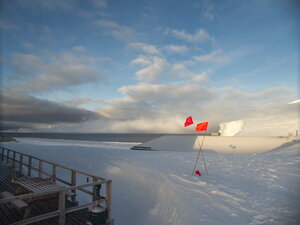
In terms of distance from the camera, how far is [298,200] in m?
6.89

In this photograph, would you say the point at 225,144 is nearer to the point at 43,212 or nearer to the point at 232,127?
the point at 232,127

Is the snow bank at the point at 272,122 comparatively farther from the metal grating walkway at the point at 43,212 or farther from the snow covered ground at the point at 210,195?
the metal grating walkway at the point at 43,212

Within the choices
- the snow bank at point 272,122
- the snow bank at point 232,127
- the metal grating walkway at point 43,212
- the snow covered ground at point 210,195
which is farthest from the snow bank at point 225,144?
the metal grating walkway at point 43,212

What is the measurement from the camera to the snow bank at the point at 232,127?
4574cm

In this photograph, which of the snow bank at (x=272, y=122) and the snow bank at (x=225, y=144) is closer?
the snow bank at (x=225, y=144)

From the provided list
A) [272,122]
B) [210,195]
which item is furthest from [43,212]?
[272,122]

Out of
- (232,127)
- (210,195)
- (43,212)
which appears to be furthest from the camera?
(232,127)

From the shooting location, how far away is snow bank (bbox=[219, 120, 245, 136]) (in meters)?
45.7

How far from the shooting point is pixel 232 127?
165 ft

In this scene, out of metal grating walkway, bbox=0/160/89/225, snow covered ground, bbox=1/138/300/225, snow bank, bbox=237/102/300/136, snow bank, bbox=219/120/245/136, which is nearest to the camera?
metal grating walkway, bbox=0/160/89/225

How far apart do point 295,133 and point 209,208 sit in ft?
96.0

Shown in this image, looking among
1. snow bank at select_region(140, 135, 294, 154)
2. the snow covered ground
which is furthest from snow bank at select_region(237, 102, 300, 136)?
the snow covered ground

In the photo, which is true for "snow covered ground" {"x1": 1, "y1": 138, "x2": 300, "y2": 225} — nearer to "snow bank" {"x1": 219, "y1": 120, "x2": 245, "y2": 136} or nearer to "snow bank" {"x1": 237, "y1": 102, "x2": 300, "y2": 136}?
"snow bank" {"x1": 237, "y1": 102, "x2": 300, "y2": 136}

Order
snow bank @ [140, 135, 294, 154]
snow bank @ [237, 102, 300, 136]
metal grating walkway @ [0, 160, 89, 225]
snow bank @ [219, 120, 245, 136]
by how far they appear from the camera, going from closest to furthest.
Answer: metal grating walkway @ [0, 160, 89, 225]
snow bank @ [140, 135, 294, 154]
snow bank @ [237, 102, 300, 136]
snow bank @ [219, 120, 245, 136]
